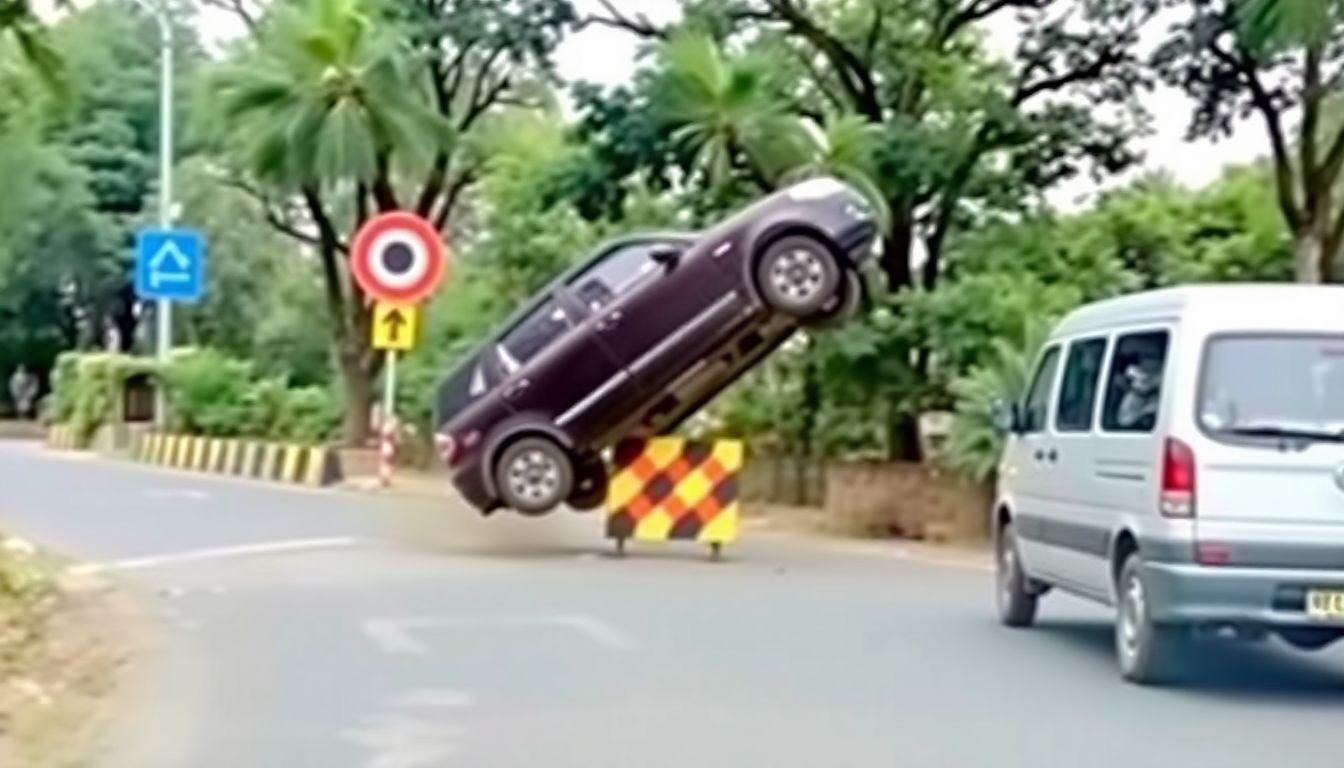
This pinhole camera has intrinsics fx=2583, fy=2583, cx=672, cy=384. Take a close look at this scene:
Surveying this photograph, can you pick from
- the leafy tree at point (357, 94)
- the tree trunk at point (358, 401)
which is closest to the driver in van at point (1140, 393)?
the leafy tree at point (357, 94)

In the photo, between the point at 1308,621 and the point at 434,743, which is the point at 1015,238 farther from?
the point at 434,743

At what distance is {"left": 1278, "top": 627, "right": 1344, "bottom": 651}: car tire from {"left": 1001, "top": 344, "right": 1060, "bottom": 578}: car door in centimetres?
158

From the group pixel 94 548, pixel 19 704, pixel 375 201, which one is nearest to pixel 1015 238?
pixel 94 548

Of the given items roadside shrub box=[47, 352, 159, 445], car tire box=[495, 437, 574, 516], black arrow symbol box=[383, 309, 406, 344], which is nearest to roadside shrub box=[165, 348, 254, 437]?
roadside shrub box=[47, 352, 159, 445]

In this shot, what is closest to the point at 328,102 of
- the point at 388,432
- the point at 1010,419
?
the point at 388,432

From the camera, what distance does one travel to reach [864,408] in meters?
25.2

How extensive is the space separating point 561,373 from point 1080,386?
22.4 ft

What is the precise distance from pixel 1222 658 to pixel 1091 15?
11.9 m

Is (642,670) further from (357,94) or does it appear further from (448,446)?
(357,94)

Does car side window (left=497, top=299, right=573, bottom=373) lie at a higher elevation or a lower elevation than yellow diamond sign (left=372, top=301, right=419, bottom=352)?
lower

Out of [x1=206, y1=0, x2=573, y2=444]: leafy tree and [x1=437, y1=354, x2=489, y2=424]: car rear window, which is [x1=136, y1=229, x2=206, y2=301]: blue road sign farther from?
[x1=437, y1=354, x2=489, y2=424]: car rear window

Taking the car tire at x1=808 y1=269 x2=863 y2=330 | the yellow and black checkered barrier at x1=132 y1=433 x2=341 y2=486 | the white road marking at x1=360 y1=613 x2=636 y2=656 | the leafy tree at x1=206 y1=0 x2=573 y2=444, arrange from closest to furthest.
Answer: the white road marking at x1=360 y1=613 x2=636 y2=656, the car tire at x1=808 y1=269 x2=863 y2=330, the leafy tree at x1=206 y1=0 x2=573 y2=444, the yellow and black checkered barrier at x1=132 y1=433 x2=341 y2=486

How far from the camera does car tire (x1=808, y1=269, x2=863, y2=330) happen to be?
19547mm

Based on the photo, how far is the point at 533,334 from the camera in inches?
787
